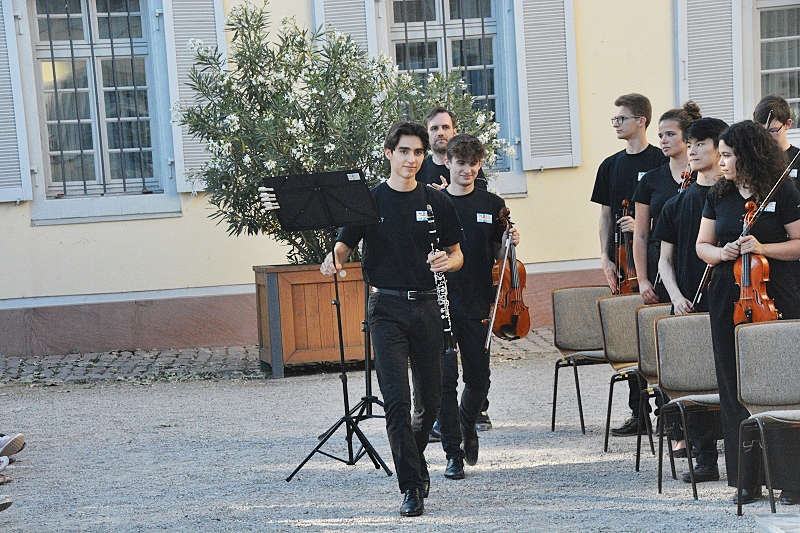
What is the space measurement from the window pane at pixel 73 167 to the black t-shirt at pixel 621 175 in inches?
257

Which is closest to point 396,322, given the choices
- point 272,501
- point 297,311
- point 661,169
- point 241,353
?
point 272,501

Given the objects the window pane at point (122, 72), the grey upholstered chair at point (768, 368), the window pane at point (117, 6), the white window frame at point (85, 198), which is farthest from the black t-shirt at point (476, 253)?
the window pane at point (117, 6)

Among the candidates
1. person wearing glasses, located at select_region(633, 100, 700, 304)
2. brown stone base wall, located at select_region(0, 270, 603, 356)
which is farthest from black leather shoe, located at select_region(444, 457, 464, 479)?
brown stone base wall, located at select_region(0, 270, 603, 356)

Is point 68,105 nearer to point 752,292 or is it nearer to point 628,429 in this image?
point 628,429

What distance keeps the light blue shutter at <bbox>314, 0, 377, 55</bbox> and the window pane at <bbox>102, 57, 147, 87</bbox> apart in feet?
6.18

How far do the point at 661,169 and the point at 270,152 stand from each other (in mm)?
4040

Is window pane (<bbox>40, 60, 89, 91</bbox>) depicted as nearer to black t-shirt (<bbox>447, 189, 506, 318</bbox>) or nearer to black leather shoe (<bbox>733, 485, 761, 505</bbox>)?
black t-shirt (<bbox>447, 189, 506, 318</bbox>)

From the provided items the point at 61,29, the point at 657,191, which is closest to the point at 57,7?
the point at 61,29

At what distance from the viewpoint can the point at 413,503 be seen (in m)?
5.45

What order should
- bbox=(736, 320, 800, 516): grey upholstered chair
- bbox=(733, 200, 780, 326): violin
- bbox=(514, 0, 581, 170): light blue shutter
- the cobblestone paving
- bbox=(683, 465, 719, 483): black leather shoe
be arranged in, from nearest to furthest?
bbox=(736, 320, 800, 516): grey upholstered chair → bbox=(733, 200, 780, 326): violin → bbox=(683, 465, 719, 483): black leather shoe → the cobblestone paving → bbox=(514, 0, 581, 170): light blue shutter

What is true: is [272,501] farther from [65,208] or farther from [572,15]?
[572,15]

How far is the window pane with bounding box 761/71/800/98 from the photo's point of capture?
42.3ft

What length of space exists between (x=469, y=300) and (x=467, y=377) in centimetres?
41

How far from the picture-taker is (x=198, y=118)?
10.3 metres
